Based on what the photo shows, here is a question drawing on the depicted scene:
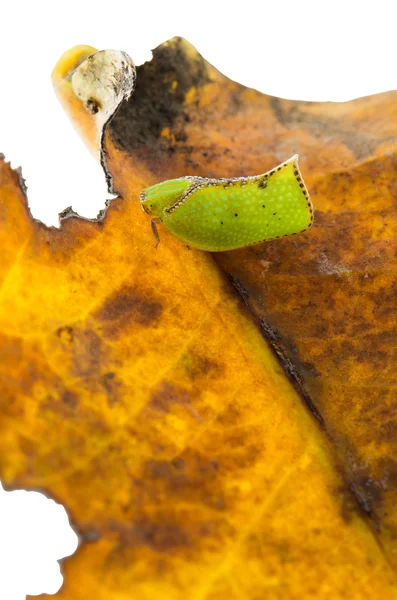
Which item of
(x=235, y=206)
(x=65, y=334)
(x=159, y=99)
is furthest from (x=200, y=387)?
(x=159, y=99)

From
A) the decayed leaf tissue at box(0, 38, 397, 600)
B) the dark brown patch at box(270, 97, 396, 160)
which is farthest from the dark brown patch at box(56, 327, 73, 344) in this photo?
the dark brown patch at box(270, 97, 396, 160)

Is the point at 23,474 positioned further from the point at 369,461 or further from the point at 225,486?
the point at 369,461

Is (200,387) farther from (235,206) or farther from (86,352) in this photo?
(235,206)

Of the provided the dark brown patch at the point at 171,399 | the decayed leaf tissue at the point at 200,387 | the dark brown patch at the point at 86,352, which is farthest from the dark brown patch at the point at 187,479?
the dark brown patch at the point at 86,352

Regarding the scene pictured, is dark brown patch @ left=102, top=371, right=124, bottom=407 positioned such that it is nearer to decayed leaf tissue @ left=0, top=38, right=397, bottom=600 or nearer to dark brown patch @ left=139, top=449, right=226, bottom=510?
decayed leaf tissue @ left=0, top=38, right=397, bottom=600

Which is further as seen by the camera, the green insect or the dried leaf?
the dried leaf

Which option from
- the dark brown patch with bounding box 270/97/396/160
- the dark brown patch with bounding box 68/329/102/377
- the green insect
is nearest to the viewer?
the green insect
